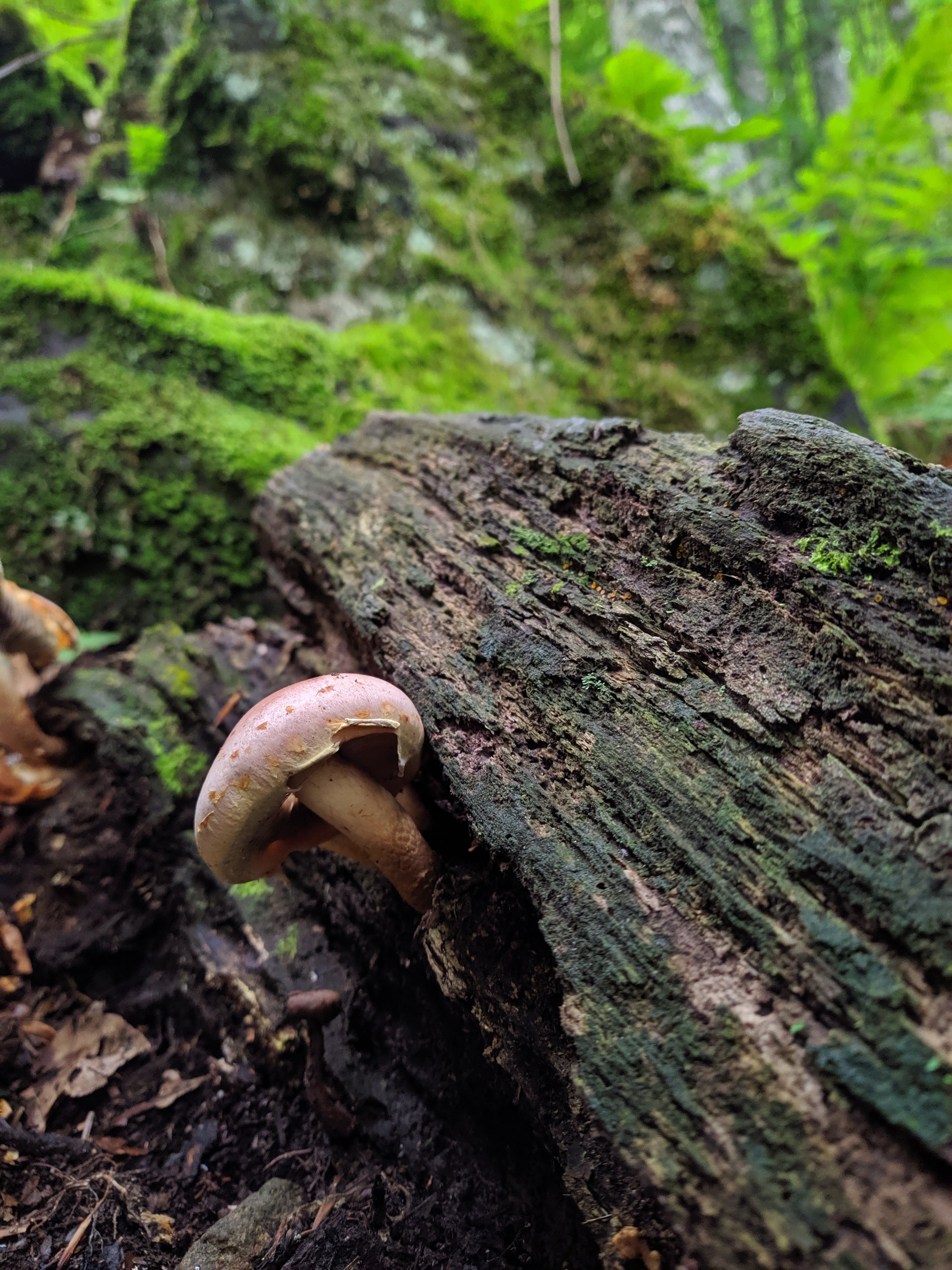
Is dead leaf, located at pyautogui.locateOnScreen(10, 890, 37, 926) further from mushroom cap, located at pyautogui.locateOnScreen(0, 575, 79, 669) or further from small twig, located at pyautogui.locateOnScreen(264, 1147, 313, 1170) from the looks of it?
small twig, located at pyautogui.locateOnScreen(264, 1147, 313, 1170)

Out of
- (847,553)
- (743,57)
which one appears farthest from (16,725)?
(743,57)

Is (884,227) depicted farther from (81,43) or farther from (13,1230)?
(13,1230)

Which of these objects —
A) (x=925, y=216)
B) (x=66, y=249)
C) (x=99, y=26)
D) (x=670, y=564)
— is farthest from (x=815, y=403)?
(x=99, y=26)

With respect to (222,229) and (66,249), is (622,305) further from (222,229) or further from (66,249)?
(66,249)

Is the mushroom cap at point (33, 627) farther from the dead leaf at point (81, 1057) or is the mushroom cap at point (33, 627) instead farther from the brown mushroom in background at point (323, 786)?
the brown mushroom in background at point (323, 786)

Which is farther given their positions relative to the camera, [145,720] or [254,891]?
[145,720]

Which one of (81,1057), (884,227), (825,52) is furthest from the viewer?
(825,52)

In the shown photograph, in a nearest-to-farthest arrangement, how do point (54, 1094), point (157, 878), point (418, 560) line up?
point (54, 1094) < point (418, 560) < point (157, 878)

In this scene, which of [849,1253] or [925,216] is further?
[925,216]
